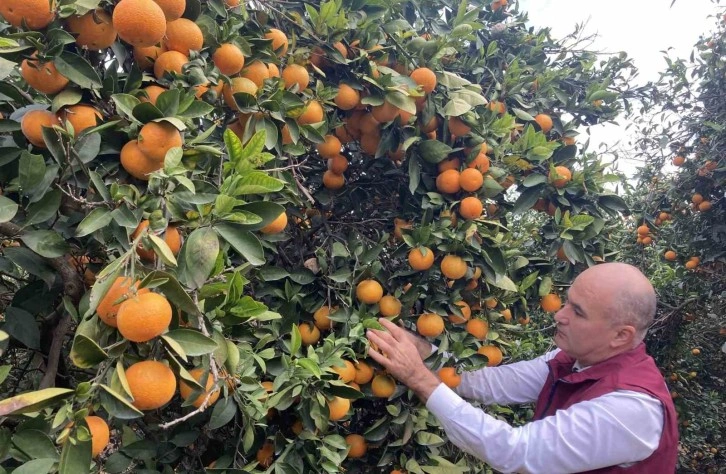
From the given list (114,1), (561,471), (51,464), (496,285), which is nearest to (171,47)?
(114,1)

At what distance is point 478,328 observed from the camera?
1.76 metres

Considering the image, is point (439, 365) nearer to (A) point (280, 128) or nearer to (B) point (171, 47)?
(A) point (280, 128)

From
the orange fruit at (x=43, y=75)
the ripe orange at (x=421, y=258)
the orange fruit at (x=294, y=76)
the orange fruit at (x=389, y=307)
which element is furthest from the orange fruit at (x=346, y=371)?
the orange fruit at (x=43, y=75)

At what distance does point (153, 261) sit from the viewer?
37.2 inches

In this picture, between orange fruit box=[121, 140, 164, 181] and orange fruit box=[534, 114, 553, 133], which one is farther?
orange fruit box=[534, 114, 553, 133]

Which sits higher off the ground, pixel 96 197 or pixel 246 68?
pixel 246 68

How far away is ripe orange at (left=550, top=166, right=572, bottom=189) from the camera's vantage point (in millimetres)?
1860

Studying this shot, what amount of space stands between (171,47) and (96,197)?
39cm

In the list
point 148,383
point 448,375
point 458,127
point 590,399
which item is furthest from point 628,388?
point 148,383

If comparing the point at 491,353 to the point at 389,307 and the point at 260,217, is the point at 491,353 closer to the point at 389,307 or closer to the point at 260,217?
the point at 389,307

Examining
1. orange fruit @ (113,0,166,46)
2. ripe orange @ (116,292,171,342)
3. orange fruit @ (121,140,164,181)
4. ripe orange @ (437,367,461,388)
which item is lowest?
ripe orange @ (437,367,461,388)

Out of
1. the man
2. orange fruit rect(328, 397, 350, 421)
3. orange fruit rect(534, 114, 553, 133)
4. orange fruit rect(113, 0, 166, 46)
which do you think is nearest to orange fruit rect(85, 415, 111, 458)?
orange fruit rect(328, 397, 350, 421)

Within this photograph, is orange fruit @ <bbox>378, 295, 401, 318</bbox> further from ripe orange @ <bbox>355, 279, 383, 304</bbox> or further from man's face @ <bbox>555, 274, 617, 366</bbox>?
man's face @ <bbox>555, 274, 617, 366</bbox>

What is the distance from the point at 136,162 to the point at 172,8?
0.36 meters
